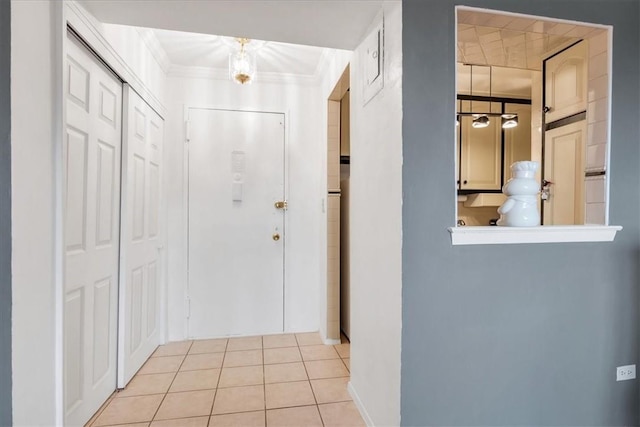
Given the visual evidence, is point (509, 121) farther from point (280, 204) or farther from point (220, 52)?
point (220, 52)

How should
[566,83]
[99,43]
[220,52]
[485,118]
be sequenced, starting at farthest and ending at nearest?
1. [485,118]
2. [220,52]
3. [566,83]
4. [99,43]

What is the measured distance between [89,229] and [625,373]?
288cm

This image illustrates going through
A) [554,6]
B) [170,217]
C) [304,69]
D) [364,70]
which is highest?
[304,69]

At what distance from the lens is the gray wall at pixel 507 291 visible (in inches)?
55.4

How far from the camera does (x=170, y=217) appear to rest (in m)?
2.94

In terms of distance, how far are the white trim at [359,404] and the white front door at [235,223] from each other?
3.86ft

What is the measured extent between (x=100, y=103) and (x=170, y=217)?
4.09ft

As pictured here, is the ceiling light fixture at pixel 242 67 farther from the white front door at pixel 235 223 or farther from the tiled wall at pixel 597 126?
the tiled wall at pixel 597 126

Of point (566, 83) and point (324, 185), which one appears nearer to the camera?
point (566, 83)

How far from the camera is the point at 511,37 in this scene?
1796 millimetres

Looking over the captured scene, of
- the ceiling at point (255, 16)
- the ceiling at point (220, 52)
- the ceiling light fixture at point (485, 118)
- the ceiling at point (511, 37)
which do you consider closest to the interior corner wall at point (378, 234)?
the ceiling at point (255, 16)

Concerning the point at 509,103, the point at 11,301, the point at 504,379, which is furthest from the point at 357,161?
the point at 509,103

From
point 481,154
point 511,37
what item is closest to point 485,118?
point 481,154

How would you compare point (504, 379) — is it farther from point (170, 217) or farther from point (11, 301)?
point (170, 217)
